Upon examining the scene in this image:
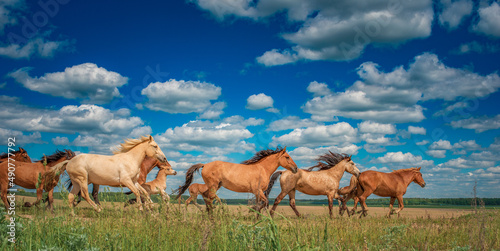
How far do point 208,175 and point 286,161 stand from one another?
321 cm

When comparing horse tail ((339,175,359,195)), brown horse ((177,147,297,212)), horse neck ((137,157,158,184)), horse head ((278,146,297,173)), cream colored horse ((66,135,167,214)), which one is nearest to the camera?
cream colored horse ((66,135,167,214))

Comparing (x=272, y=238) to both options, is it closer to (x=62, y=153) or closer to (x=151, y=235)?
(x=151, y=235)

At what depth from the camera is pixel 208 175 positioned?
12.8 m

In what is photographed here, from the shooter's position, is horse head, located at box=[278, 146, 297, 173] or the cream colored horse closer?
the cream colored horse

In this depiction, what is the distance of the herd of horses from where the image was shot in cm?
1054

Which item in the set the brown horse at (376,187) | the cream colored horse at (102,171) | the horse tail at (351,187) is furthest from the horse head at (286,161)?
the cream colored horse at (102,171)

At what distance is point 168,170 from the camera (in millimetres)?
15461

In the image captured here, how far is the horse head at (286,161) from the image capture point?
13773 millimetres

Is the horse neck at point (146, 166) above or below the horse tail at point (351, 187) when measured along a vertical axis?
above

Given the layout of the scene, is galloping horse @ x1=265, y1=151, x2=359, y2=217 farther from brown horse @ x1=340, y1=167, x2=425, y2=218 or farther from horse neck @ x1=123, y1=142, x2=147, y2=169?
horse neck @ x1=123, y1=142, x2=147, y2=169

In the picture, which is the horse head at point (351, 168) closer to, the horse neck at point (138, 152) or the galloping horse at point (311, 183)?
the galloping horse at point (311, 183)

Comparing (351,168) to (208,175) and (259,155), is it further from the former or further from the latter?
(208,175)

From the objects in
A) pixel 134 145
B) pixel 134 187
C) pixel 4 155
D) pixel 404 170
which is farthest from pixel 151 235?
pixel 404 170

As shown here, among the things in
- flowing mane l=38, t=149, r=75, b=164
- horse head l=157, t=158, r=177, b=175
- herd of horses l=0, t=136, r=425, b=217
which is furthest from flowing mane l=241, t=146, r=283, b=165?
flowing mane l=38, t=149, r=75, b=164
